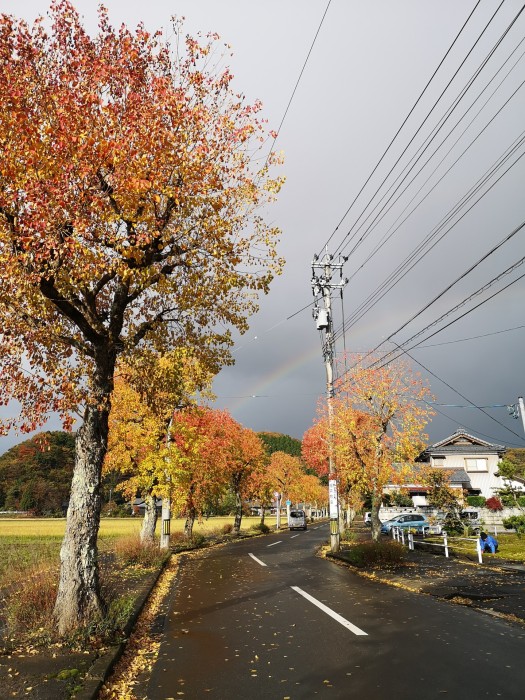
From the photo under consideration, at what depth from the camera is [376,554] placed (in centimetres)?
1753

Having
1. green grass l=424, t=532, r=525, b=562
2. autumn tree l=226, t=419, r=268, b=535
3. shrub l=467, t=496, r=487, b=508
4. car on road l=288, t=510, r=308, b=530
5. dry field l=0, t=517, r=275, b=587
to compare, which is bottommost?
dry field l=0, t=517, r=275, b=587

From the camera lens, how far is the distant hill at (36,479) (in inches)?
3477

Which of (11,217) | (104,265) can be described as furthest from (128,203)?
(11,217)

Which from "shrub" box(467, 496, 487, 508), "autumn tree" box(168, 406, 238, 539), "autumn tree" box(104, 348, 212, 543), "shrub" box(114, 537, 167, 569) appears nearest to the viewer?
"shrub" box(114, 537, 167, 569)

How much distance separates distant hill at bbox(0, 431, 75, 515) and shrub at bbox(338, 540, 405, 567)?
268ft

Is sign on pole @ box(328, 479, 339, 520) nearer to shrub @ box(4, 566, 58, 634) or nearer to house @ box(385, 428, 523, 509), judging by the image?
shrub @ box(4, 566, 58, 634)

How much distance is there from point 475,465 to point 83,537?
5830 centimetres

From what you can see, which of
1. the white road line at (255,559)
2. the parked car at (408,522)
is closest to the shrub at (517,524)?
the parked car at (408,522)

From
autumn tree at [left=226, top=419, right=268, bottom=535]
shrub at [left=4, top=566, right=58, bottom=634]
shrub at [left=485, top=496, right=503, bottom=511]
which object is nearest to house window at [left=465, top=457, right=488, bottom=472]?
shrub at [left=485, top=496, right=503, bottom=511]

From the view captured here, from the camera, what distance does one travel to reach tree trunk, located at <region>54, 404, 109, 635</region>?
7.60 m

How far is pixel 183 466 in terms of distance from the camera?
933 inches

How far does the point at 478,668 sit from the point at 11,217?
30.2 ft

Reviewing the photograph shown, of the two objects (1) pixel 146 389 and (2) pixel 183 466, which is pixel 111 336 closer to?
(1) pixel 146 389

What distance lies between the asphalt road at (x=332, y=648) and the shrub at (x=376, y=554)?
16.2ft
